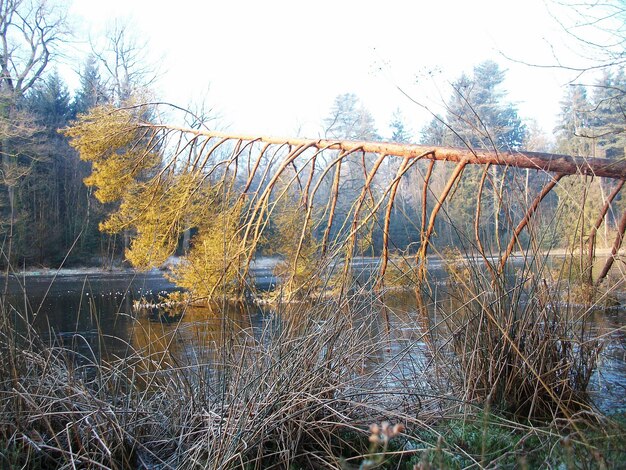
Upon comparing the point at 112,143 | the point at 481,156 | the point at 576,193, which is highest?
the point at 112,143

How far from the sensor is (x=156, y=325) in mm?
9984

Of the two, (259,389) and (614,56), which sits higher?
(614,56)

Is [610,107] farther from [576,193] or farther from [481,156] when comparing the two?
[481,156]

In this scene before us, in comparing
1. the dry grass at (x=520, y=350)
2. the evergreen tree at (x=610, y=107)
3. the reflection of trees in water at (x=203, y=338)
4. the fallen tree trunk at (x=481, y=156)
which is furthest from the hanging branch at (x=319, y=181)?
the evergreen tree at (x=610, y=107)

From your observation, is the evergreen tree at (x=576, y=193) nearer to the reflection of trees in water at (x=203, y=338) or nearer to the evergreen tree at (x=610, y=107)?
the evergreen tree at (x=610, y=107)

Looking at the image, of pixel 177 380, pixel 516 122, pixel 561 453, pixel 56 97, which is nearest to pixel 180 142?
pixel 177 380

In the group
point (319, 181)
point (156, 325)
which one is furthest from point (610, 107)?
point (156, 325)

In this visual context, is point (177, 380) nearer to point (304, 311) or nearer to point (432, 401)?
point (304, 311)

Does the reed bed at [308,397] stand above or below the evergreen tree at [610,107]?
below

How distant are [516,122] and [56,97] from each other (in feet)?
78.4

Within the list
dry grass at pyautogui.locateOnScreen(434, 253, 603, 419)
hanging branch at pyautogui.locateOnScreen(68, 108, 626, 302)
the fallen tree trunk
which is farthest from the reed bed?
the fallen tree trunk

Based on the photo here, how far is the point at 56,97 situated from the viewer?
26359 mm

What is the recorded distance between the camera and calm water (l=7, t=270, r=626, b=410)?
3.06 metres

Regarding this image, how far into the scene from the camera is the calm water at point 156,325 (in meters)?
3.06
